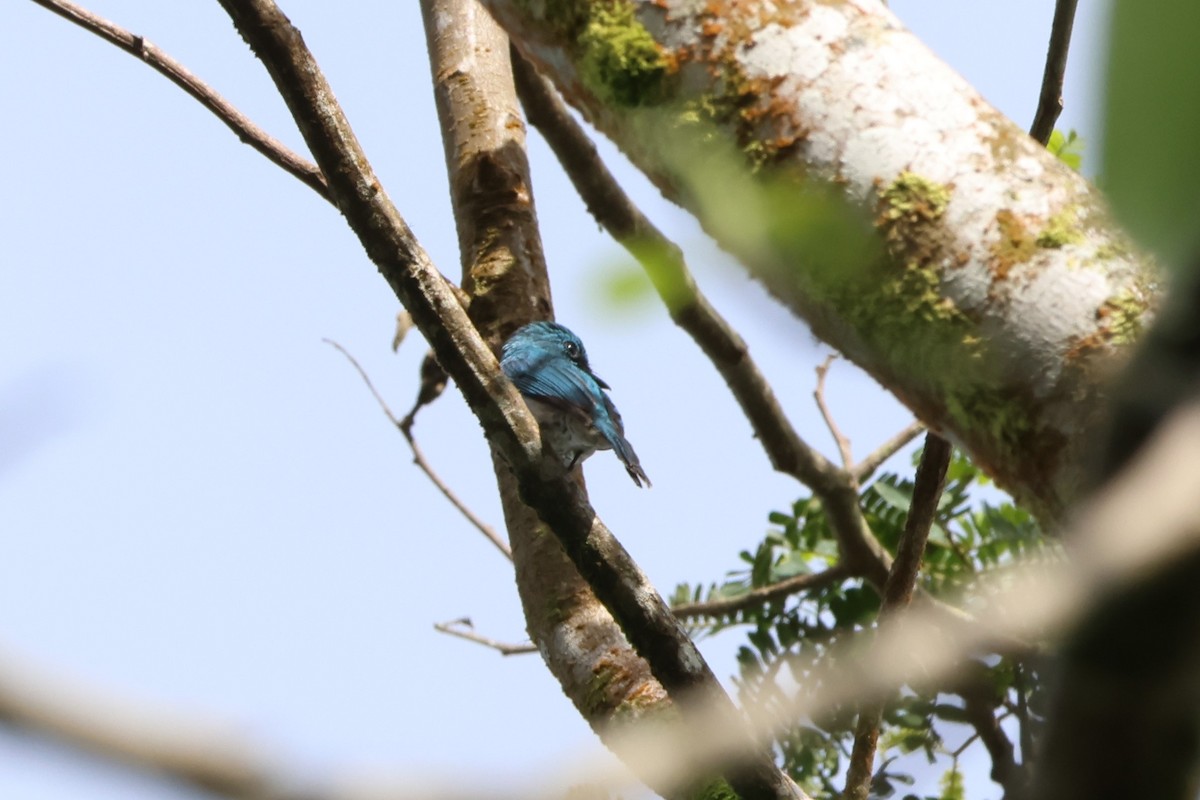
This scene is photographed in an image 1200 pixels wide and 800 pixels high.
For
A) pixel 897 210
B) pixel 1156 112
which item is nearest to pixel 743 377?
pixel 897 210

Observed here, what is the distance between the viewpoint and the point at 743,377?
501cm

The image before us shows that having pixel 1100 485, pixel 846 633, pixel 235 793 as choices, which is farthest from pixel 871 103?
pixel 846 633

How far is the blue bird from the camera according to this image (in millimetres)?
5098

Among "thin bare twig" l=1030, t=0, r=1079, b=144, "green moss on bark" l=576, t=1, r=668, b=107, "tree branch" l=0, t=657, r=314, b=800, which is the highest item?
"thin bare twig" l=1030, t=0, r=1079, b=144

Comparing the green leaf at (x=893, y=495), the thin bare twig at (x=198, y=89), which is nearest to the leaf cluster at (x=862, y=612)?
the green leaf at (x=893, y=495)

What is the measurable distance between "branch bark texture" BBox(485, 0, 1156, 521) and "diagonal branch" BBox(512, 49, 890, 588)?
8.88 feet

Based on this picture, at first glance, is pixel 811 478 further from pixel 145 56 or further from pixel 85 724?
pixel 85 724

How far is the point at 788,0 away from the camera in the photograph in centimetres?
200

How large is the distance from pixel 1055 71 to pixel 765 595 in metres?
2.41

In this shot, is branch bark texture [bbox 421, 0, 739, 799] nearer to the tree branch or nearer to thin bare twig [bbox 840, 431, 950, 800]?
thin bare twig [bbox 840, 431, 950, 800]

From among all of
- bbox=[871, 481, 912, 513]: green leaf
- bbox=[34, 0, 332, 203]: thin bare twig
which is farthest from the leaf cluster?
bbox=[34, 0, 332, 203]: thin bare twig

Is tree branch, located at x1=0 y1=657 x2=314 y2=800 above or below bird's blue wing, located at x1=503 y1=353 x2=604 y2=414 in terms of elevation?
below

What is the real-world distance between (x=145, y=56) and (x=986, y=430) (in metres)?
2.78

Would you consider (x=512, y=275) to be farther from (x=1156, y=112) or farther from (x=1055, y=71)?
(x=1156, y=112)
